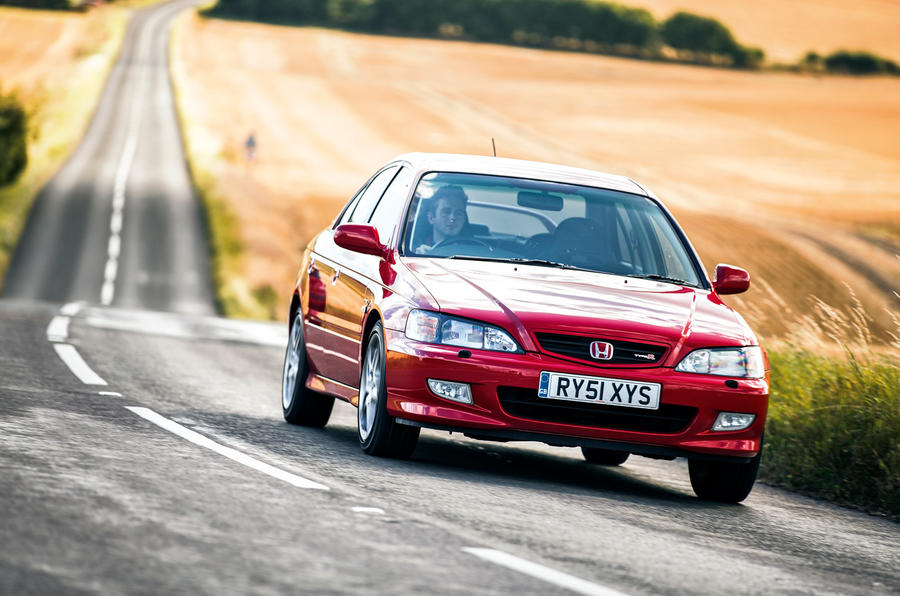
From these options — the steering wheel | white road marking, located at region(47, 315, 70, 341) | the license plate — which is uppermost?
the steering wheel

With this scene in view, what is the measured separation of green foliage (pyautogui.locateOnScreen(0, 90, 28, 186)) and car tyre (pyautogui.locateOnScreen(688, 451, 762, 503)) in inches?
1938

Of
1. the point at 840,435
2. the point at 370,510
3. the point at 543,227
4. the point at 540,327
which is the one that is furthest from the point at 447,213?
the point at 370,510

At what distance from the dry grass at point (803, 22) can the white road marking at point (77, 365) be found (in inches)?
3247

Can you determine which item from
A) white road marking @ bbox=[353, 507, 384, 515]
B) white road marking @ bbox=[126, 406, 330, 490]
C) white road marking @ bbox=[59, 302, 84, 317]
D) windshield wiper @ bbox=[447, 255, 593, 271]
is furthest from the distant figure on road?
white road marking @ bbox=[353, 507, 384, 515]

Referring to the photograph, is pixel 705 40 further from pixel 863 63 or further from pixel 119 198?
pixel 119 198

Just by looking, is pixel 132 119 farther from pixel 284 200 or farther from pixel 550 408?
pixel 550 408

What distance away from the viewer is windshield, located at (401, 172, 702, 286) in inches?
363

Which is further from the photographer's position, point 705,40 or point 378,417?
point 705,40

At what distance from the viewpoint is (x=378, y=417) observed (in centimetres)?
848

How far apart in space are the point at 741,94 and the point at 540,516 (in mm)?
81331

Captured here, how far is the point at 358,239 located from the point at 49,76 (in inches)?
A: 3151

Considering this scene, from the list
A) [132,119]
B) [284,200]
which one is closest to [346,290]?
[284,200]

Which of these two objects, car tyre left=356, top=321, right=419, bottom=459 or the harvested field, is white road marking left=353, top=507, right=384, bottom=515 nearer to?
car tyre left=356, top=321, right=419, bottom=459

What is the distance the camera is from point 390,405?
8.32 metres
